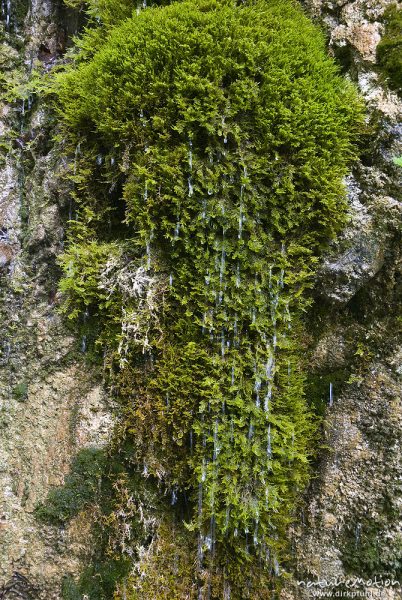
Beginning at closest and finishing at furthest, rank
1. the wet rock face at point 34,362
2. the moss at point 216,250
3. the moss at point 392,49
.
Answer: the moss at point 216,250 → the wet rock face at point 34,362 → the moss at point 392,49

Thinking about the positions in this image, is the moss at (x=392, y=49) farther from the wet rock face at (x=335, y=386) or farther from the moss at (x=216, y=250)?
Result: the moss at (x=216, y=250)

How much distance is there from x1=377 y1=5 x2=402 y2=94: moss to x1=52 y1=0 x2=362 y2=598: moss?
0.53 meters

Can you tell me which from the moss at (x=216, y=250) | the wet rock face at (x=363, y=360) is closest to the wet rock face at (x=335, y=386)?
the wet rock face at (x=363, y=360)

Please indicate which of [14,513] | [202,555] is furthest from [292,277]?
[14,513]

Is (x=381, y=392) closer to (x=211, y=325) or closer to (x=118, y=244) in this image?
(x=211, y=325)

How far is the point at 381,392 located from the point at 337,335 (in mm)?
548

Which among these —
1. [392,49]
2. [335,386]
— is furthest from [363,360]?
[392,49]

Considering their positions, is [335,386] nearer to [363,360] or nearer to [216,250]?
[363,360]

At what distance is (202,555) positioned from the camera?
3041mm

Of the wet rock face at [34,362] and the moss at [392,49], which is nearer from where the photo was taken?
the wet rock face at [34,362]

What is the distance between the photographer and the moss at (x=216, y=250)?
3029mm

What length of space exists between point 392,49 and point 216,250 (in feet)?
7.13

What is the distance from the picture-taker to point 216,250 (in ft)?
10.2

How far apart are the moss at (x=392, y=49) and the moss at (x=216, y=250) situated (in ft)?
1.73
